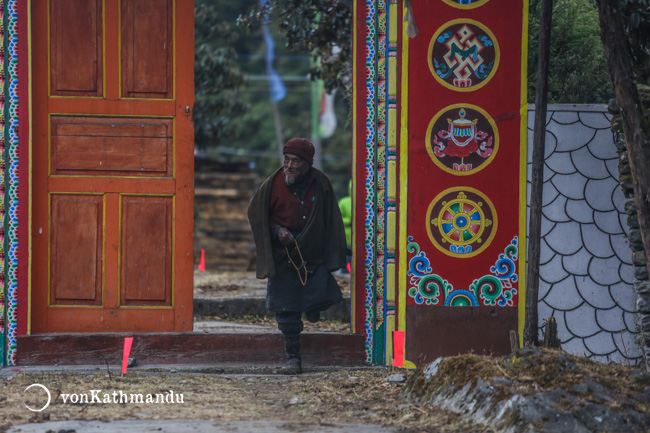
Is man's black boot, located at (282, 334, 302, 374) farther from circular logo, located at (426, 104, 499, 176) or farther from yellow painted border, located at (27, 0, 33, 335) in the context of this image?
yellow painted border, located at (27, 0, 33, 335)

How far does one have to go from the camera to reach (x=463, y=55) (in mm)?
7352

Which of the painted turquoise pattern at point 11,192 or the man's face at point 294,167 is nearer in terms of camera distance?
the man's face at point 294,167

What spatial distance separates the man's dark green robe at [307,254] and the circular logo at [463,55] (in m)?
1.31

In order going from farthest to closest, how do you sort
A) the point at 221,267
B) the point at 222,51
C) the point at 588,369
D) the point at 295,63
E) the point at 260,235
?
the point at 295,63 < the point at 221,267 < the point at 222,51 < the point at 260,235 < the point at 588,369

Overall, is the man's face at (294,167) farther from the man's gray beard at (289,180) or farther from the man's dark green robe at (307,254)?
the man's dark green robe at (307,254)

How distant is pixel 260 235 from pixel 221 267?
12.5 metres

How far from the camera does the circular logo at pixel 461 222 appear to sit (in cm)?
736

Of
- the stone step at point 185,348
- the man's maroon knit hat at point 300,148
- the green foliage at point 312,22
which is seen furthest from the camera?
the green foliage at point 312,22

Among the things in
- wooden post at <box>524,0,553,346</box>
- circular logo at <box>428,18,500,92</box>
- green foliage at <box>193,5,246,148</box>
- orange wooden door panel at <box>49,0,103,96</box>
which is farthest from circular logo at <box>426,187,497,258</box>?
green foliage at <box>193,5,246,148</box>

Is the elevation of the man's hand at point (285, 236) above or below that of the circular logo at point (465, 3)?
below

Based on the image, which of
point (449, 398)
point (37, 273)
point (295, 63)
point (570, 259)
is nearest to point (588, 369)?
point (449, 398)

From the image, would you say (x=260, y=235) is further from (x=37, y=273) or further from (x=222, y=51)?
(x=222, y=51)

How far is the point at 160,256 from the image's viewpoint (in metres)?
7.47

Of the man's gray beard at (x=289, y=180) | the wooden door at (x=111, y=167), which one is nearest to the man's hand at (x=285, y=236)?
the man's gray beard at (x=289, y=180)
